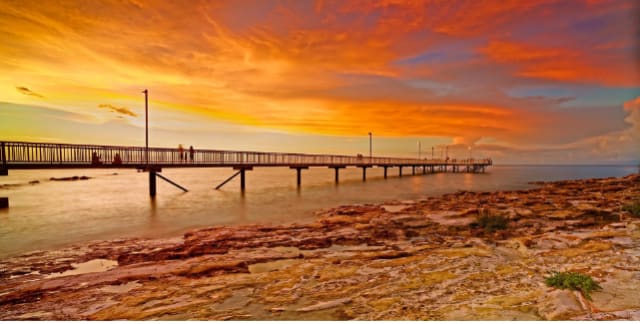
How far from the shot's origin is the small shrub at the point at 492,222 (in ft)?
31.1

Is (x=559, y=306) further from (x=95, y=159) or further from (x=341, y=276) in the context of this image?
(x=95, y=159)

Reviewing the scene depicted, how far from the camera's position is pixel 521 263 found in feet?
19.3

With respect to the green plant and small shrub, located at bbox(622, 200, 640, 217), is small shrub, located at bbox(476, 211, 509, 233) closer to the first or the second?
small shrub, located at bbox(622, 200, 640, 217)

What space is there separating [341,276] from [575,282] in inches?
143

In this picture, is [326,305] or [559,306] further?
[326,305]

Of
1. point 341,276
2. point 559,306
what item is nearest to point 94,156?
point 341,276

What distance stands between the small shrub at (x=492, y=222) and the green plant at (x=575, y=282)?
15.9ft

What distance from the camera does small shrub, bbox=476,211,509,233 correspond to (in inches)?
373

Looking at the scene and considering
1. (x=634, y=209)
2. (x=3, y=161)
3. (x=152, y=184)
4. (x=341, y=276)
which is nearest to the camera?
(x=341, y=276)

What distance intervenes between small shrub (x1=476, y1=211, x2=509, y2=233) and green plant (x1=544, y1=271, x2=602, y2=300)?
485 cm

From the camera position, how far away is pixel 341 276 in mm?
5688

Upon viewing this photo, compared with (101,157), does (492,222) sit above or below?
below

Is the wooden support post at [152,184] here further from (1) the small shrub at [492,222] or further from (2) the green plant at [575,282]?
(2) the green plant at [575,282]

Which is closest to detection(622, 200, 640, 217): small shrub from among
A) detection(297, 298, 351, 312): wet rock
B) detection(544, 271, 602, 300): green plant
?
detection(544, 271, 602, 300): green plant
